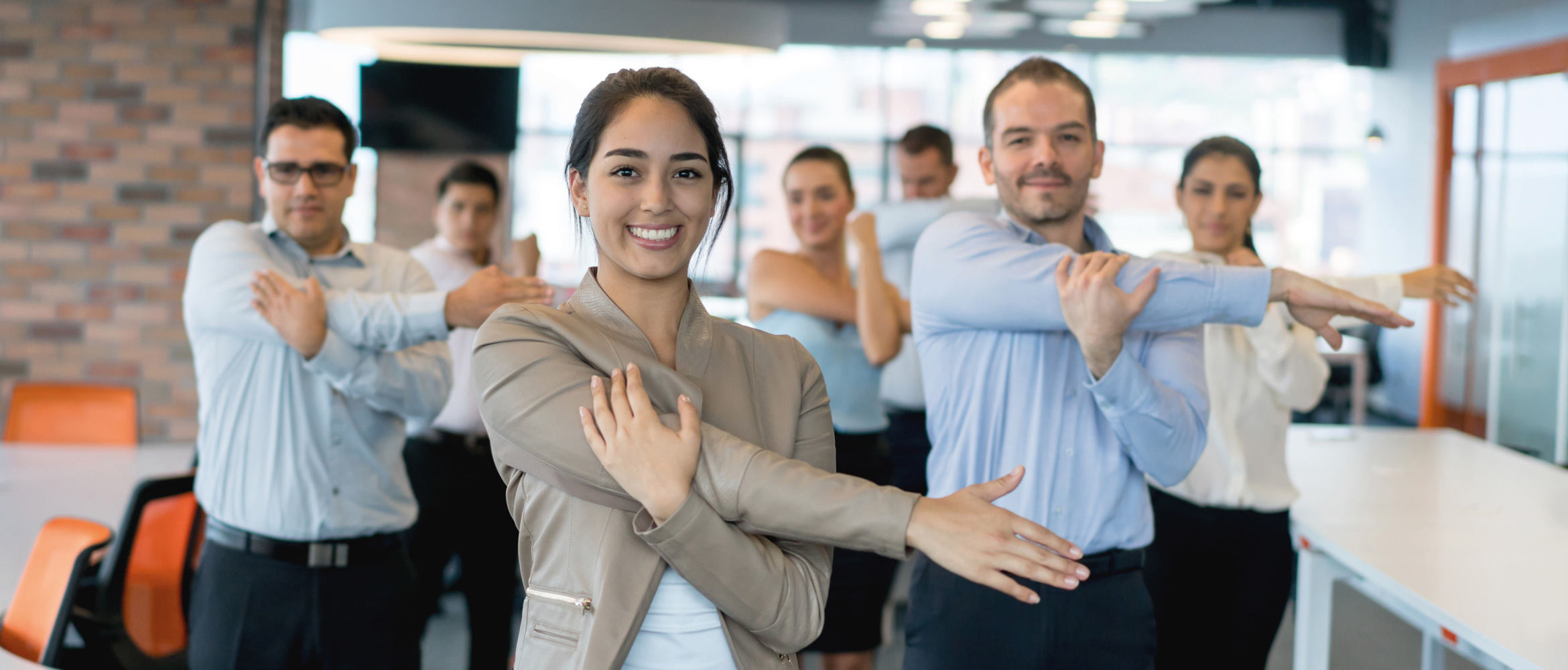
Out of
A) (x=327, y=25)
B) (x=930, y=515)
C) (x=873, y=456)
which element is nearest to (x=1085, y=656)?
(x=930, y=515)

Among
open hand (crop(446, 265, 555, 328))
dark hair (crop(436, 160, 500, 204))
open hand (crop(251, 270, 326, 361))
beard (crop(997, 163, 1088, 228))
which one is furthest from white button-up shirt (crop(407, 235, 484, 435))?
beard (crop(997, 163, 1088, 228))

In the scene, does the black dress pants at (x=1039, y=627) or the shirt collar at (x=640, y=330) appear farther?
the black dress pants at (x=1039, y=627)

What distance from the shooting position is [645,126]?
132cm

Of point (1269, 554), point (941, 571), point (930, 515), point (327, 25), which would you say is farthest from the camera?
point (1269, 554)

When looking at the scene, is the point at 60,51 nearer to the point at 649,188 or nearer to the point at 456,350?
the point at 456,350

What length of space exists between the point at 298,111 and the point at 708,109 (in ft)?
5.00

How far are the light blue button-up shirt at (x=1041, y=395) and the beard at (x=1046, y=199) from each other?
4 cm

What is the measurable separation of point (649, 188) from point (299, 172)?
150cm

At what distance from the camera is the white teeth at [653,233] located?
134cm

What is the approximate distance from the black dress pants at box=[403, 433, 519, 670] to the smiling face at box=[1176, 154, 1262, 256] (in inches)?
86.4

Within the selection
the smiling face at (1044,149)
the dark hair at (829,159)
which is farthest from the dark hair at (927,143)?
the smiling face at (1044,149)

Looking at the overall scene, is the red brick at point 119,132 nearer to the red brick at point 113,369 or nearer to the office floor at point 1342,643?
the red brick at point 113,369

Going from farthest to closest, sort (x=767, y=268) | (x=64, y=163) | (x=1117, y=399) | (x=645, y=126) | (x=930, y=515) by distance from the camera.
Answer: (x=64, y=163), (x=767, y=268), (x=1117, y=399), (x=645, y=126), (x=930, y=515)

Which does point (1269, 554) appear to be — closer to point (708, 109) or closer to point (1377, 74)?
point (708, 109)
